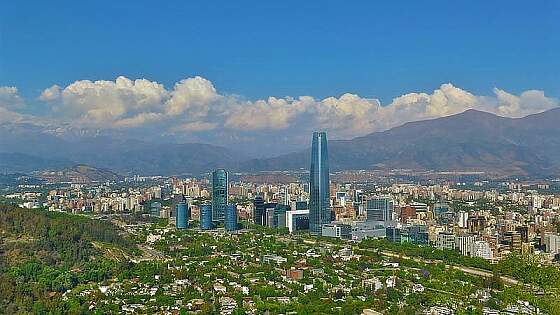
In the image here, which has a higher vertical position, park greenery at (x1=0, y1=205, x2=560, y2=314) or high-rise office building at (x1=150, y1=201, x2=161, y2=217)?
high-rise office building at (x1=150, y1=201, x2=161, y2=217)

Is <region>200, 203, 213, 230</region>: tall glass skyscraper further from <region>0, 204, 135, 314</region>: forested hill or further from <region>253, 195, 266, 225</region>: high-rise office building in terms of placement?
<region>0, 204, 135, 314</region>: forested hill

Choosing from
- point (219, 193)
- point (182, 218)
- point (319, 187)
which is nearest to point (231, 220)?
point (182, 218)

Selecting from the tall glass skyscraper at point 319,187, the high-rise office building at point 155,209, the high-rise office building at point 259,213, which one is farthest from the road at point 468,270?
the high-rise office building at point 155,209

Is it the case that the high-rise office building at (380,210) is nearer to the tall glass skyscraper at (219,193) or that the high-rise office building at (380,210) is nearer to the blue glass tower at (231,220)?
the blue glass tower at (231,220)

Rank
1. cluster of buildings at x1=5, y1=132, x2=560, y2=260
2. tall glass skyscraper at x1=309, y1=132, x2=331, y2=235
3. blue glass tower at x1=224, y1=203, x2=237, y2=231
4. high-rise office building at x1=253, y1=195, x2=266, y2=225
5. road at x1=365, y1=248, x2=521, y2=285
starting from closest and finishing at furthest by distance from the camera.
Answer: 1. road at x1=365, y1=248, x2=521, y2=285
2. cluster of buildings at x1=5, y1=132, x2=560, y2=260
3. blue glass tower at x1=224, y1=203, x2=237, y2=231
4. tall glass skyscraper at x1=309, y1=132, x2=331, y2=235
5. high-rise office building at x1=253, y1=195, x2=266, y2=225

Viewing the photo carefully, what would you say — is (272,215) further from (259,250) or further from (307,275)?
(307,275)

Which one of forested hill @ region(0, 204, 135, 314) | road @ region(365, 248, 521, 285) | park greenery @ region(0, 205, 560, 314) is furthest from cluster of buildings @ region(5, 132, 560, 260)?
forested hill @ region(0, 204, 135, 314)

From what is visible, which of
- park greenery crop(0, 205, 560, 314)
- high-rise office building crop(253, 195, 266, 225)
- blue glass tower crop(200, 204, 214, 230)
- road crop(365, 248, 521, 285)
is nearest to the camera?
park greenery crop(0, 205, 560, 314)
